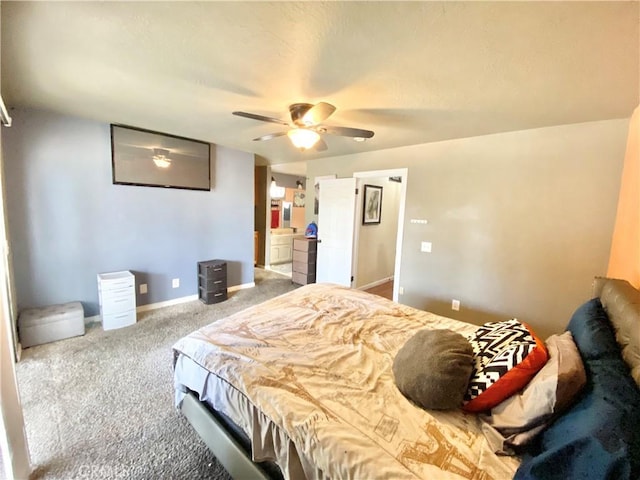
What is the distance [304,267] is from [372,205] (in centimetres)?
168

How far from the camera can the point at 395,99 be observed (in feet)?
6.82

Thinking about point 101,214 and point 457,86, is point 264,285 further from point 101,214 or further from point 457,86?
point 457,86

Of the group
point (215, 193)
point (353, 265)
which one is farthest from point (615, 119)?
point (215, 193)

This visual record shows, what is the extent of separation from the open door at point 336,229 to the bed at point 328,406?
2.38 metres

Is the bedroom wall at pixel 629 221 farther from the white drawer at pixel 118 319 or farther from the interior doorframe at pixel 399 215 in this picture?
the white drawer at pixel 118 319

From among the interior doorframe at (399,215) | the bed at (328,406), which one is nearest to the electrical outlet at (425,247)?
the interior doorframe at (399,215)

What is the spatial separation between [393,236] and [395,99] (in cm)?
370

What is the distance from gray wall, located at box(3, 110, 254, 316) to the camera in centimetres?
262

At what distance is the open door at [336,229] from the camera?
418 centimetres

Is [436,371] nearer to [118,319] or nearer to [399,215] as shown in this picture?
[399,215]

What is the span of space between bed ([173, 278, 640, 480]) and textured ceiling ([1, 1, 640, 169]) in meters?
1.30

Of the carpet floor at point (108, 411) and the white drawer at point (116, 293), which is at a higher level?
the white drawer at point (116, 293)

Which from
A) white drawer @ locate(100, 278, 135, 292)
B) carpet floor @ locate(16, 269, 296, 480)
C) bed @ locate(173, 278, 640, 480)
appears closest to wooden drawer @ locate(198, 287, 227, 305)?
carpet floor @ locate(16, 269, 296, 480)

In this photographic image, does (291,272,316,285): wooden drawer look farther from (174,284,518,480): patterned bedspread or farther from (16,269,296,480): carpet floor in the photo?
(174,284,518,480): patterned bedspread
